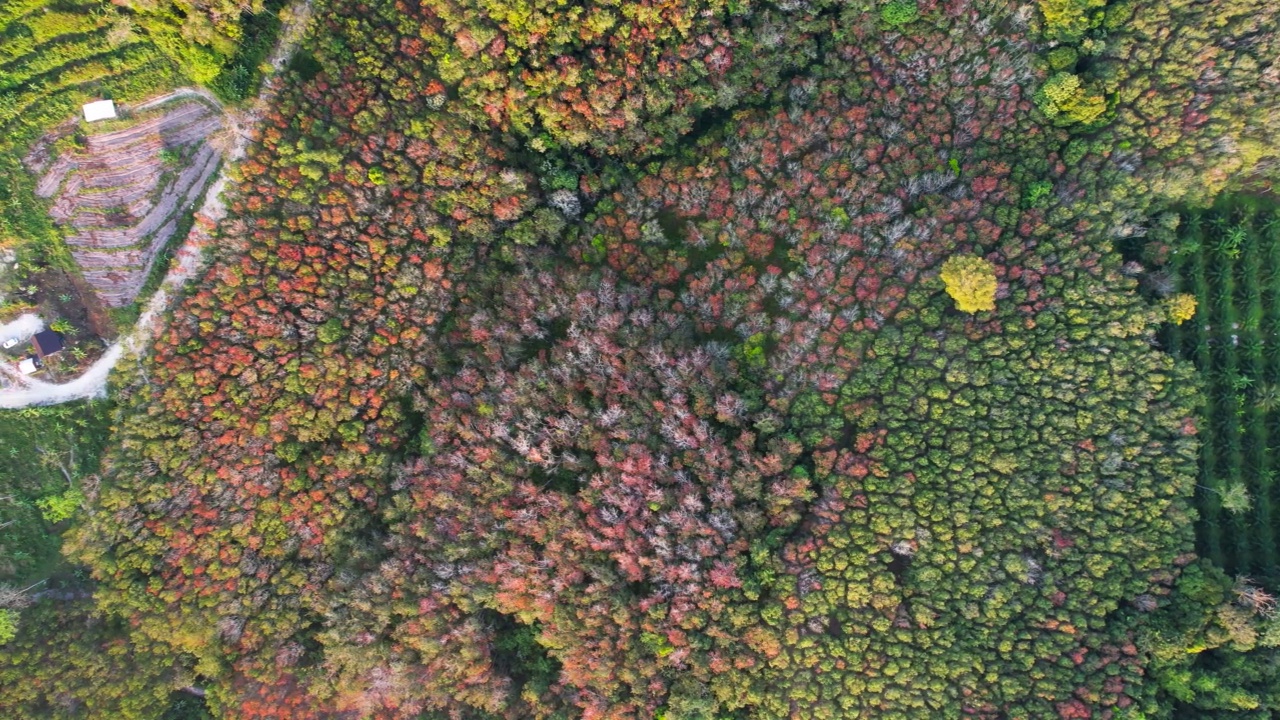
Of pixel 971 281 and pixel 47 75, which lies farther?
pixel 47 75

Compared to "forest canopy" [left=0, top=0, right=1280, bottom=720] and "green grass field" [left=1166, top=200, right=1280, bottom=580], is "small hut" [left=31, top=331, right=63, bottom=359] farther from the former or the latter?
"green grass field" [left=1166, top=200, right=1280, bottom=580]

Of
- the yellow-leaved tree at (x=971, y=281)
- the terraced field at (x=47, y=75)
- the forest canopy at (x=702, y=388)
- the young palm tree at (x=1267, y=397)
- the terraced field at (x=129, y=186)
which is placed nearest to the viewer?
the forest canopy at (x=702, y=388)

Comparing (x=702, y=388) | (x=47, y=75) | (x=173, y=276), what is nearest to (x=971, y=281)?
(x=702, y=388)

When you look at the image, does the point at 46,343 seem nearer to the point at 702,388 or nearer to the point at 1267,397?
the point at 702,388

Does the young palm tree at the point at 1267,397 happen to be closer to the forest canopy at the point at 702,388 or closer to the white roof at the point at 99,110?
the forest canopy at the point at 702,388

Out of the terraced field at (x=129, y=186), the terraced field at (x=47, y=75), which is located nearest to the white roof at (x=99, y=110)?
the terraced field at (x=47, y=75)

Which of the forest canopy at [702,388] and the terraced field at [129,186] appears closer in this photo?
the forest canopy at [702,388]

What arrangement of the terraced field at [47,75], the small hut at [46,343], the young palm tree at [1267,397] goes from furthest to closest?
the young palm tree at [1267,397] < the small hut at [46,343] < the terraced field at [47,75]

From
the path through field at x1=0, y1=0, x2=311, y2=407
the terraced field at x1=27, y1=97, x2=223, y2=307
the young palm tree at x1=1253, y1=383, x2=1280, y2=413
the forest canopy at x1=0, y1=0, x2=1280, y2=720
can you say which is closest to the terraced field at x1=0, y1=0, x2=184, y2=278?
the terraced field at x1=27, y1=97, x2=223, y2=307
